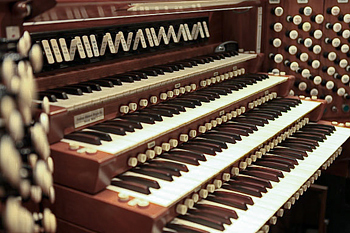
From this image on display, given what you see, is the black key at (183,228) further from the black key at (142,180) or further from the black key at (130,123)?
the black key at (130,123)

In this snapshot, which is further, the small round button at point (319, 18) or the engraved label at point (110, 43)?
the small round button at point (319, 18)

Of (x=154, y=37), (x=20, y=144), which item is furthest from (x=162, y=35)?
(x=20, y=144)

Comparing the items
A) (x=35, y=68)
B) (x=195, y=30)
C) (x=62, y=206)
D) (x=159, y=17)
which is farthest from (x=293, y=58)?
(x=35, y=68)

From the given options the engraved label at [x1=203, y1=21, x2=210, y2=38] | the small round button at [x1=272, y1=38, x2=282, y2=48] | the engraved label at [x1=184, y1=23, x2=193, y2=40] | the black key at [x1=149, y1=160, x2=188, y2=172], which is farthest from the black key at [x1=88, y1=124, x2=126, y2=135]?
the small round button at [x1=272, y1=38, x2=282, y2=48]

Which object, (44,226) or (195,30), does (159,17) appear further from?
(44,226)

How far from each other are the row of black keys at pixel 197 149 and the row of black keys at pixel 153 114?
21cm

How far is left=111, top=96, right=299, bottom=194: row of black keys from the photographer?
2154mm

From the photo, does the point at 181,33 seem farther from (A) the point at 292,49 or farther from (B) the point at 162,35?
(A) the point at 292,49

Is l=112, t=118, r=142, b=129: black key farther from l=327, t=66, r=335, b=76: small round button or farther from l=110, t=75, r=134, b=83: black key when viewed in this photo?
l=327, t=66, r=335, b=76: small round button

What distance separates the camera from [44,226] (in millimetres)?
1684

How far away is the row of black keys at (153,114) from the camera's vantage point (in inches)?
88.5

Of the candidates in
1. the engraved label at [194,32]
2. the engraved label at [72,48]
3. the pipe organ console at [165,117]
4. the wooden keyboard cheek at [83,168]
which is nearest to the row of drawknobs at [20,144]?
the pipe organ console at [165,117]

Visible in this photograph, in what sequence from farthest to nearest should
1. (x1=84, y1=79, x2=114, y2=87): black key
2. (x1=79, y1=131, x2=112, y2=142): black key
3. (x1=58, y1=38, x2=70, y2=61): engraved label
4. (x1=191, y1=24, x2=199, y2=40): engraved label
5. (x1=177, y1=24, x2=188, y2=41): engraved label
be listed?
(x1=191, y1=24, x2=199, y2=40): engraved label → (x1=177, y1=24, x2=188, y2=41): engraved label → (x1=84, y1=79, x2=114, y2=87): black key → (x1=58, y1=38, x2=70, y2=61): engraved label → (x1=79, y1=131, x2=112, y2=142): black key

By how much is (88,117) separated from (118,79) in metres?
0.40
